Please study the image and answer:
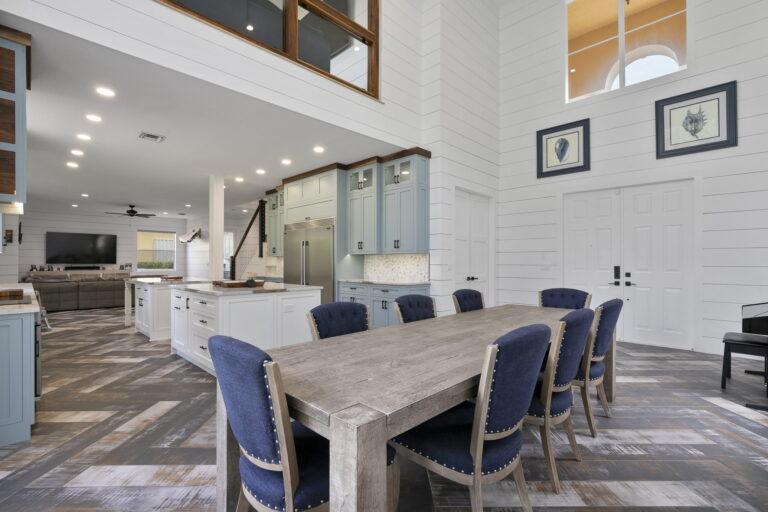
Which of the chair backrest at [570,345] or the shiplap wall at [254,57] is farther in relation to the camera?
the shiplap wall at [254,57]

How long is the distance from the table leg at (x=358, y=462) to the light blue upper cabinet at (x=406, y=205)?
4100 millimetres

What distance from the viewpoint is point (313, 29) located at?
14.8ft

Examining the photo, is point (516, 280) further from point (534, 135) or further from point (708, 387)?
point (708, 387)

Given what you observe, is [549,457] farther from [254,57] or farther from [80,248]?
[80,248]

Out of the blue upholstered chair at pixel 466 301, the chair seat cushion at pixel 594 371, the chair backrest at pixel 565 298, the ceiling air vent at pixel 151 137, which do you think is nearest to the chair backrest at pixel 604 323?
the chair seat cushion at pixel 594 371

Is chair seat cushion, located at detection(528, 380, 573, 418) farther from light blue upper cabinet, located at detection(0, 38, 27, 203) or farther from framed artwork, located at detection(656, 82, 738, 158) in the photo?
framed artwork, located at detection(656, 82, 738, 158)

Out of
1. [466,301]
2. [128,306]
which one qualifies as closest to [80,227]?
[128,306]

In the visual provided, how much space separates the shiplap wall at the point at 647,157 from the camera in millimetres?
4293

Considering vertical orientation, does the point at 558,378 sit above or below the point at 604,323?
below

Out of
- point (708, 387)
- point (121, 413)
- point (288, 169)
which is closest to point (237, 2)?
point (288, 169)

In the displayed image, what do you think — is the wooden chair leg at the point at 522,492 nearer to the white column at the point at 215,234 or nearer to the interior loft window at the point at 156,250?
the white column at the point at 215,234

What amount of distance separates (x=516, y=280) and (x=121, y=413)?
549 centimetres

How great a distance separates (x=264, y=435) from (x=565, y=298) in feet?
11.0

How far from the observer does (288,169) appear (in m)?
6.27
